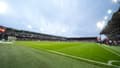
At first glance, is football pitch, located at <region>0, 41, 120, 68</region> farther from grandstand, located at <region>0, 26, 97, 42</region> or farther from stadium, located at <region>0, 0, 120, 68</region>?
grandstand, located at <region>0, 26, 97, 42</region>

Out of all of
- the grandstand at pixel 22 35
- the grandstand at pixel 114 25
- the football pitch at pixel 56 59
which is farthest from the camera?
the grandstand at pixel 22 35

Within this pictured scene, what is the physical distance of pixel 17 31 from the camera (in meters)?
92.7

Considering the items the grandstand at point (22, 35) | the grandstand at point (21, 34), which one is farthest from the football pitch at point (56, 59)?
the grandstand at point (21, 34)

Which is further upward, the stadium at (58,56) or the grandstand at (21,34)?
the grandstand at (21,34)

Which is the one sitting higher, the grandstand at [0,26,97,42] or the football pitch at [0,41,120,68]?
the grandstand at [0,26,97,42]

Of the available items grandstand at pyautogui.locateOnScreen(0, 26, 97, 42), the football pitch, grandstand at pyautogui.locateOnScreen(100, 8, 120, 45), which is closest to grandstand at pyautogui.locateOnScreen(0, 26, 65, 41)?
grandstand at pyautogui.locateOnScreen(0, 26, 97, 42)

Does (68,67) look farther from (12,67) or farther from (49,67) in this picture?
(12,67)

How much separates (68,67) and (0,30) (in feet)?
183

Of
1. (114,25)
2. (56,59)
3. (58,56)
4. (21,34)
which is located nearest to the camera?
(56,59)

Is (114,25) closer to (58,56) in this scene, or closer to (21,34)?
(58,56)

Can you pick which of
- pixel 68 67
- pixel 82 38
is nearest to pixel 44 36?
pixel 82 38

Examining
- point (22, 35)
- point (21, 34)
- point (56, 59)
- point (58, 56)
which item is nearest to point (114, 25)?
point (58, 56)

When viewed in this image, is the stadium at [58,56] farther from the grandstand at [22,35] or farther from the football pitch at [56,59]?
the grandstand at [22,35]

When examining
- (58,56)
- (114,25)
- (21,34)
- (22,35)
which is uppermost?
(114,25)
